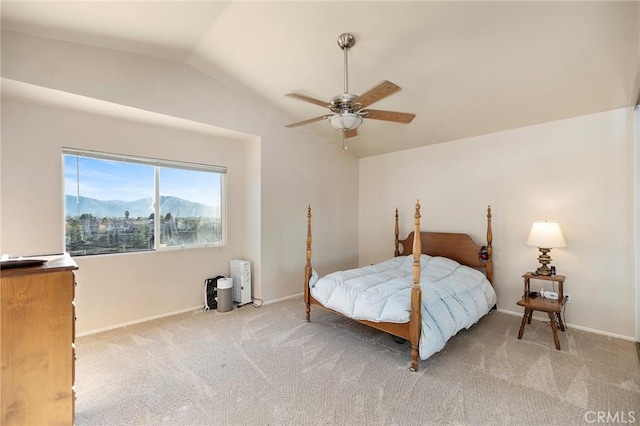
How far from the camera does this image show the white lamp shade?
320 centimetres

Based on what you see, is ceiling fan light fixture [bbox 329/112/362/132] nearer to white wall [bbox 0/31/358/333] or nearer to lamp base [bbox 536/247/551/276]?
white wall [bbox 0/31/358/333]

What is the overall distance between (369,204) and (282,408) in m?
4.16

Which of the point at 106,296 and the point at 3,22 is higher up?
the point at 3,22

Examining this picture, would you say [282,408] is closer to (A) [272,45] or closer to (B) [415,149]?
(A) [272,45]

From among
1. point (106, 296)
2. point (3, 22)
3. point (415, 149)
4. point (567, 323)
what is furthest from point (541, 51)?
point (106, 296)

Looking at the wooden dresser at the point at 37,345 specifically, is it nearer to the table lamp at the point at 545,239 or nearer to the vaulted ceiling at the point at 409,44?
the vaulted ceiling at the point at 409,44

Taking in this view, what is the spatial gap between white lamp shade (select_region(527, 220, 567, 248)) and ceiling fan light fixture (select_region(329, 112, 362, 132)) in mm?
2532

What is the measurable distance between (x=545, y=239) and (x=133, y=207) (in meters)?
4.97

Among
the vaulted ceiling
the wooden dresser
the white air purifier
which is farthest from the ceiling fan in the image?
the white air purifier

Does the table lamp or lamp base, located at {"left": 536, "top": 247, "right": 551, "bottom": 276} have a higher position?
the table lamp

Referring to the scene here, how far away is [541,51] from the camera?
99.9 inches

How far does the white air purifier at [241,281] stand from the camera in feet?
13.8

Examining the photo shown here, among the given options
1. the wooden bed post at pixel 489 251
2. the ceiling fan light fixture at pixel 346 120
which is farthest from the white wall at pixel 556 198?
the ceiling fan light fixture at pixel 346 120

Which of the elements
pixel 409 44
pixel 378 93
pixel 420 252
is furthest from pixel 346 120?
pixel 420 252
